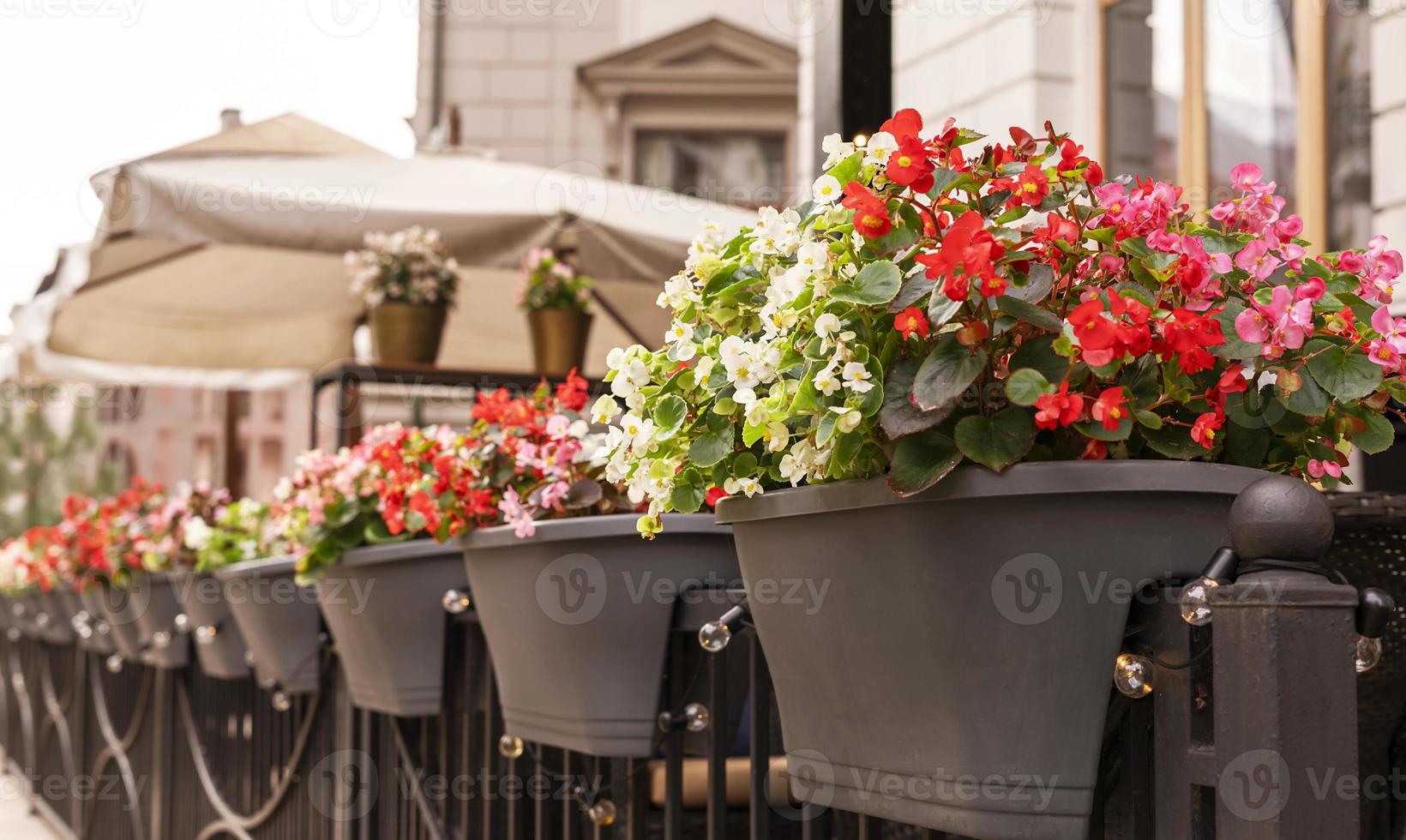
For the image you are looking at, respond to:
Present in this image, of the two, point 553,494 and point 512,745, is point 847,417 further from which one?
point 512,745

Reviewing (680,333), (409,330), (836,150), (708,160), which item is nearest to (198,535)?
(409,330)

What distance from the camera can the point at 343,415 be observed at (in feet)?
12.8

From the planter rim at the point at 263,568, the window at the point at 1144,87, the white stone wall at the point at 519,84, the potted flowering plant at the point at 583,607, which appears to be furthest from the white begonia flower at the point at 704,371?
the white stone wall at the point at 519,84

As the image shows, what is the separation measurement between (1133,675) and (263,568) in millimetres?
2261

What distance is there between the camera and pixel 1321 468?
1.12 meters

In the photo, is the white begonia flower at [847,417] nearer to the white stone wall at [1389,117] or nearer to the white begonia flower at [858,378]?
→ the white begonia flower at [858,378]

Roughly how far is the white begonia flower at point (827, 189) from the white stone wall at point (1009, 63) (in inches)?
191

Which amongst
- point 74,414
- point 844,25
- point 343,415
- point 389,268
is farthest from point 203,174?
point 74,414

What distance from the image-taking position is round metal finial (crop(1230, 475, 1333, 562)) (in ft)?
3.14

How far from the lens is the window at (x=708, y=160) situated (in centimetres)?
1288

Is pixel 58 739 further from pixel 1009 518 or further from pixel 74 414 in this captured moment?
pixel 74 414

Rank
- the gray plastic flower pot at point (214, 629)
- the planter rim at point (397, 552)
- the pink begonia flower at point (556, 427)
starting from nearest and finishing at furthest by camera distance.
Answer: the pink begonia flower at point (556, 427), the planter rim at point (397, 552), the gray plastic flower pot at point (214, 629)

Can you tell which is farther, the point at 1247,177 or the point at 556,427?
the point at 556,427

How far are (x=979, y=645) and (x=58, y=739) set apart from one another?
621cm
